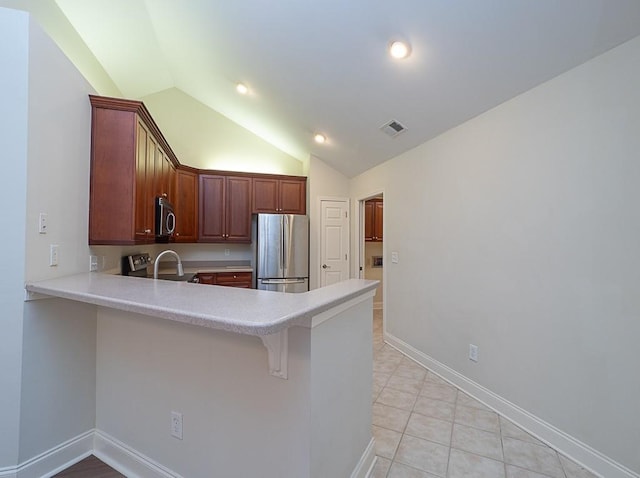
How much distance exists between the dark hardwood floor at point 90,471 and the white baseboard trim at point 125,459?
2 cm

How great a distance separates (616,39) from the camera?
156 cm

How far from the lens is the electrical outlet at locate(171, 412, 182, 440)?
1.46 meters

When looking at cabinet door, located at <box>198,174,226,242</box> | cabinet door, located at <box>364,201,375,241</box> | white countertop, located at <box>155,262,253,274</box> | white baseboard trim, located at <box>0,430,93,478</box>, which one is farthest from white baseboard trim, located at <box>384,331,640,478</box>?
cabinet door, located at <box>198,174,226,242</box>

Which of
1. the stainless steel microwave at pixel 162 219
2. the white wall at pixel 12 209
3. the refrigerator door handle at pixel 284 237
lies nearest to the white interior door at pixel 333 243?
the refrigerator door handle at pixel 284 237

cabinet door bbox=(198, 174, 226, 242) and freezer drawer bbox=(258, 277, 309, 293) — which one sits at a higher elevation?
cabinet door bbox=(198, 174, 226, 242)

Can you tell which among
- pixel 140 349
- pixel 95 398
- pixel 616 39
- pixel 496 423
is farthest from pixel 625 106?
pixel 95 398

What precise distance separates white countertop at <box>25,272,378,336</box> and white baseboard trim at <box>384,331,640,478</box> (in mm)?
1503

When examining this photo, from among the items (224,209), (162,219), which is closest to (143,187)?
(162,219)

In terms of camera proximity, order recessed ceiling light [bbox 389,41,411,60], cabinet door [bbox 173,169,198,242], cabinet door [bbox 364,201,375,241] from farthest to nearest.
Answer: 1. cabinet door [bbox 364,201,375,241]
2. cabinet door [bbox 173,169,198,242]
3. recessed ceiling light [bbox 389,41,411,60]

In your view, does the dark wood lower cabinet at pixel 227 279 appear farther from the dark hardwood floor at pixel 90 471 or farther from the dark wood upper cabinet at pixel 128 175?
the dark hardwood floor at pixel 90 471

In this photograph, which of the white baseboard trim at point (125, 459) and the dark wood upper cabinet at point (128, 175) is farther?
the dark wood upper cabinet at point (128, 175)

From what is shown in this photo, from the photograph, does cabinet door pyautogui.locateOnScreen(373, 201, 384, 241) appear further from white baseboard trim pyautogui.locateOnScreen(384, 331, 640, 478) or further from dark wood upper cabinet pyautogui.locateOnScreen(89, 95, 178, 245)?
dark wood upper cabinet pyautogui.locateOnScreen(89, 95, 178, 245)

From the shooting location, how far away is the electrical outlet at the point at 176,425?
1.46 metres

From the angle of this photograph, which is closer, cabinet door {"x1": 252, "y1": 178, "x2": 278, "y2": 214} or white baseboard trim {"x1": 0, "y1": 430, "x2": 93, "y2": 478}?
white baseboard trim {"x1": 0, "y1": 430, "x2": 93, "y2": 478}
